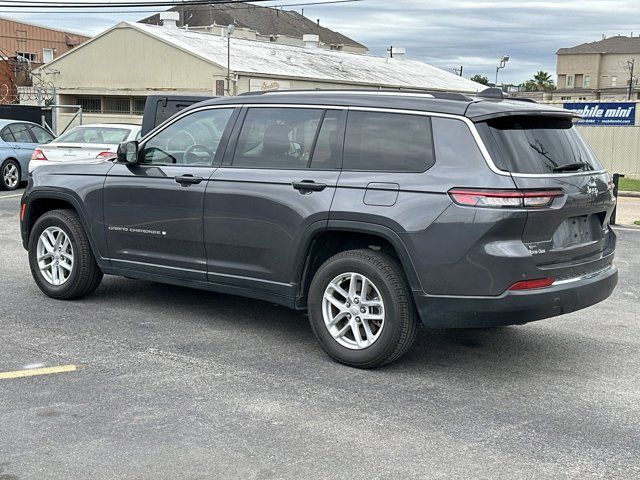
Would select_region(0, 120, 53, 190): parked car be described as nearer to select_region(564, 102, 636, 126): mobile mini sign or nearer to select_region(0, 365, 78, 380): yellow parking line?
select_region(0, 365, 78, 380): yellow parking line

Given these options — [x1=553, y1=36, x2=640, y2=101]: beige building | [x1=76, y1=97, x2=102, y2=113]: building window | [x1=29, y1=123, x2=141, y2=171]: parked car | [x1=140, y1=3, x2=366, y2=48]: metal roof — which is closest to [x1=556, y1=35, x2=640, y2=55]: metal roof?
Result: [x1=553, y1=36, x2=640, y2=101]: beige building

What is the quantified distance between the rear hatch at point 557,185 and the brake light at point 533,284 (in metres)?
0.05

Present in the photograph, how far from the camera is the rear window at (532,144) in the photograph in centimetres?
541

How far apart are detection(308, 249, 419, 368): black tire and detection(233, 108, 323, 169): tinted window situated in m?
0.81

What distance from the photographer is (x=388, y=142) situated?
19.0 feet

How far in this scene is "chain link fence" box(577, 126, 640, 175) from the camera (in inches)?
963

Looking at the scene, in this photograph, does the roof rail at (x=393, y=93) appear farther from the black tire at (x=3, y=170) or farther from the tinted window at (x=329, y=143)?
the black tire at (x=3, y=170)

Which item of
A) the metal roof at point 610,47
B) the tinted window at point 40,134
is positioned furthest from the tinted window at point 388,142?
the metal roof at point 610,47

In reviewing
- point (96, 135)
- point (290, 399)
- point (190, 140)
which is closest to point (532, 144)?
point (290, 399)

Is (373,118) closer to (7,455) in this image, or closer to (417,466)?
(417,466)

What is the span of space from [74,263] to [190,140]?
5.32 feet

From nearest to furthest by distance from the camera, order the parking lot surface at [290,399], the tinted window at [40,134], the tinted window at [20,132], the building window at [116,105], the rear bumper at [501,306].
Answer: the parking lot surface at [290,399], the rear bumper at [501,306], the tinted window at [20,132], the tinted window at [40,134], the building window at [116,105]

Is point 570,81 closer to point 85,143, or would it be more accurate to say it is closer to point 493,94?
point 85,143

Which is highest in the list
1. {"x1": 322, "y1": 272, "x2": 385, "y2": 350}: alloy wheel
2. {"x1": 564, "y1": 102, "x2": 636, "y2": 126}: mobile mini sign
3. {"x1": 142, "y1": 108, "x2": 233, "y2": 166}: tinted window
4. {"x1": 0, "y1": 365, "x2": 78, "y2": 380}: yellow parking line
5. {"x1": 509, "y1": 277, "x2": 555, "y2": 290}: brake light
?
{"x1": 564, "y1": 102, "x2": 636, "y2": 126}: mobile mini sign
